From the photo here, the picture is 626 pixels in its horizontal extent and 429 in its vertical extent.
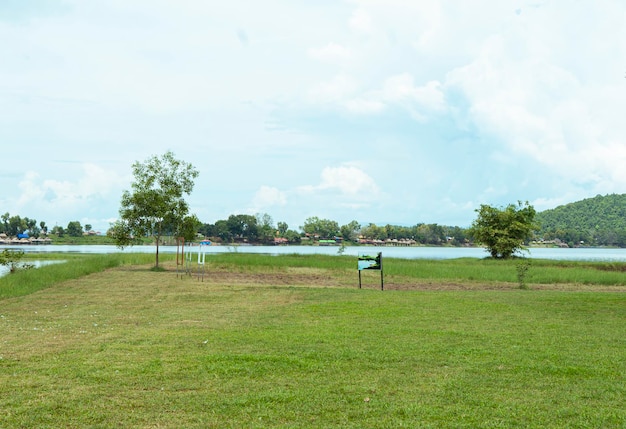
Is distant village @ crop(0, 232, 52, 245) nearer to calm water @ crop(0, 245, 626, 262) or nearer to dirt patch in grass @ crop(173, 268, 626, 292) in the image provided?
calm water @ crop(0, 245, 626, 262)

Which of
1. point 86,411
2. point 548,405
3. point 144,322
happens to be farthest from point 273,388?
point 144,322

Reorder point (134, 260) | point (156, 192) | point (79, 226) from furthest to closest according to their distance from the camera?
point (79, 226)
point (134, 260)
point (156, 192)

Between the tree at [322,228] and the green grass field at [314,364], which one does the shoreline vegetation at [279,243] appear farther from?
the green grass field at [314,364]

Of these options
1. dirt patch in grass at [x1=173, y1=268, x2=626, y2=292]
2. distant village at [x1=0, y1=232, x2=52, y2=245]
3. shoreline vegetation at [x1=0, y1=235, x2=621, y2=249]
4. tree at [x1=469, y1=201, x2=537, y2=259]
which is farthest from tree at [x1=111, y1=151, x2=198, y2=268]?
distant village at [x1=0, y1=232, x2=52, y2=245]

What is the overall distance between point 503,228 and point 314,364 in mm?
48760

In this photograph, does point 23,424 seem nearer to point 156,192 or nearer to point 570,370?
point 570,370

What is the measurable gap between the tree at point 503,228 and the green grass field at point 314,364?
3740 centimetres

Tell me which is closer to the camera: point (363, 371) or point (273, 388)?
point (273, 388)

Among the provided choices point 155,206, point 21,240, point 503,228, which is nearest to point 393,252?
point 503,228

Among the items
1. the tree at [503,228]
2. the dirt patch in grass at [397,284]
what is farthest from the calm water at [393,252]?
the dirt patch in grass at [397,284]

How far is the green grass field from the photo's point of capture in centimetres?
591

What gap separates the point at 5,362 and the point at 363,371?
16.5 ft

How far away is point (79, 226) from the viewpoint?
13288cm

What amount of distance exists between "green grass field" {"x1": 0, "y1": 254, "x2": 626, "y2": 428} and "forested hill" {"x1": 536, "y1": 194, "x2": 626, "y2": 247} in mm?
118299
